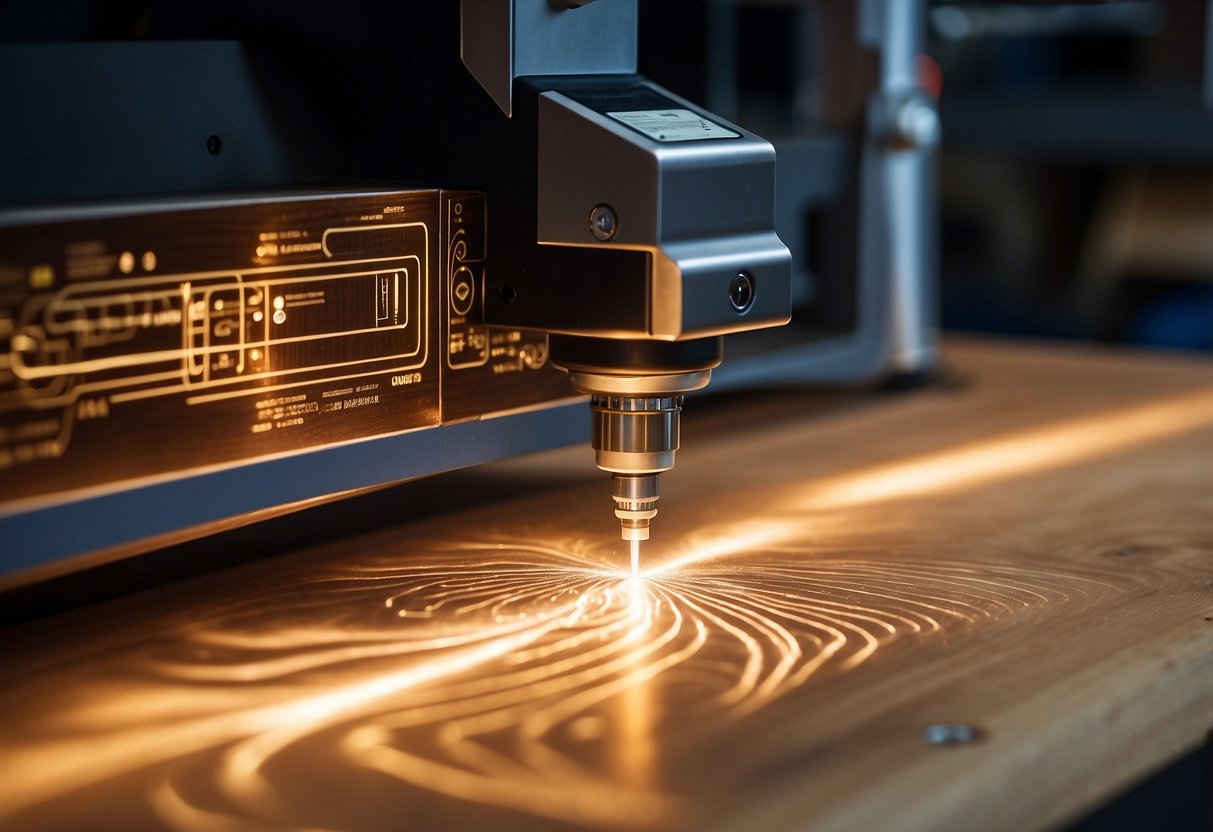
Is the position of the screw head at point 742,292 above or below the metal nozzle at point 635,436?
above

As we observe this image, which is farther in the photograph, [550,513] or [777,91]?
[777,91]

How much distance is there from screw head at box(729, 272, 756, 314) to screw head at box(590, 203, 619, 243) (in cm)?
5

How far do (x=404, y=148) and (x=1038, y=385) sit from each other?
664mm

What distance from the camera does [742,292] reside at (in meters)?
0.62

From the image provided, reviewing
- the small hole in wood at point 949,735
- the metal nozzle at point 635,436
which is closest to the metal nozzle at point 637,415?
the metal nozzle at point 635,436

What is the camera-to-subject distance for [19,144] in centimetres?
59

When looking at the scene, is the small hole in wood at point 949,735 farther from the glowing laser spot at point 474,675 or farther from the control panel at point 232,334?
the control panel at point 232,334

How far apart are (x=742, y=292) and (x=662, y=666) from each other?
0.15 metres

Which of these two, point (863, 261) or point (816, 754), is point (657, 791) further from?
point (863, 261)

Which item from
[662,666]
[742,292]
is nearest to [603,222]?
[742,292]

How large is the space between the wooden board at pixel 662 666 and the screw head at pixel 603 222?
0.15 meters

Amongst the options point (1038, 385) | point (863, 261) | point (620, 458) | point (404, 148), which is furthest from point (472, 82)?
point (1038, 385)

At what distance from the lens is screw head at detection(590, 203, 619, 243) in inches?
23.9

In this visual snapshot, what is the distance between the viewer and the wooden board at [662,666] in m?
0.47
